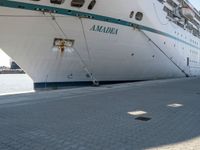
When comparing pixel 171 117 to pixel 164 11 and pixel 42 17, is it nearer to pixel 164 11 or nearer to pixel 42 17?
pixel 42 17

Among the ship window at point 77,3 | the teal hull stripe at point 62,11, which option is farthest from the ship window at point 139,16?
the ship window at point 77,3

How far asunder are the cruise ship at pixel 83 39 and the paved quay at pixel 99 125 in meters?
4.16

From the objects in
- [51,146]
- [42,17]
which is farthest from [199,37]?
[51,146]

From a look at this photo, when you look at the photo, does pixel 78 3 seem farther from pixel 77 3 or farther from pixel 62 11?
pixel 62 11

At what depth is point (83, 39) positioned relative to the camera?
13906 millimetres

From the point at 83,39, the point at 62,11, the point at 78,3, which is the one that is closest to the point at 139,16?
the point at 83,39

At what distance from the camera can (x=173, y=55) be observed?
2194 centimetres

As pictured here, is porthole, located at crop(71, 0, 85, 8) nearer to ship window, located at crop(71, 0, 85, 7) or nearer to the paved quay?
ship window, located at crop(71, 0, 85, 7)

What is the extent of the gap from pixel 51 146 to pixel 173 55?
60.4 ft

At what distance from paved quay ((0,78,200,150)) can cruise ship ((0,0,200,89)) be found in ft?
13.6

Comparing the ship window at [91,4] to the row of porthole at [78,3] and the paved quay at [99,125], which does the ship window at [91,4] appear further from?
the paved quay at [99,125]

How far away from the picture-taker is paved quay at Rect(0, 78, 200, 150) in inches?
188

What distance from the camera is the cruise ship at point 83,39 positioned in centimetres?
1240

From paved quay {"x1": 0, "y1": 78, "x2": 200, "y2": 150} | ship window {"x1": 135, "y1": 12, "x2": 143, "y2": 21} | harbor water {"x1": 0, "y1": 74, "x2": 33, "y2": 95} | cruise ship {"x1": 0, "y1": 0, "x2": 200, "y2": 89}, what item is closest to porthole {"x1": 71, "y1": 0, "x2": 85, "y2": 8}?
cruise ship {"x1": 0, "y1": 0, "x2": 200, "y2": 89}
